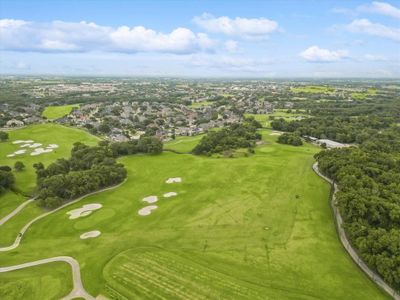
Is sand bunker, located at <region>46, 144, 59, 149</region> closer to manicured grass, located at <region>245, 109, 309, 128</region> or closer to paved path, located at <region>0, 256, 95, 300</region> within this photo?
paved path, located at <region>0, 256, 95, 300</region>

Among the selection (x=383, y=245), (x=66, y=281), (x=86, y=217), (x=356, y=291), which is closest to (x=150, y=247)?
(x=66, y=281)

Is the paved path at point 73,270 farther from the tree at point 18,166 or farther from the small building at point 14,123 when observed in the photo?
the small building at point 14,123

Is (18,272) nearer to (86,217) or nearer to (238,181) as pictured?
(86,217)

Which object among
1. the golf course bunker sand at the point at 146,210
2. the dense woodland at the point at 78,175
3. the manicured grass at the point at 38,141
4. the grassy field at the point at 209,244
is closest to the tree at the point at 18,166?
the manicured grass at the point at 38,141

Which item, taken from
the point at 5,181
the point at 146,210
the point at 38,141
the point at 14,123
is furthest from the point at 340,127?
the point at 14,123

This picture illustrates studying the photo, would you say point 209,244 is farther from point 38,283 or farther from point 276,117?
point 276,117
